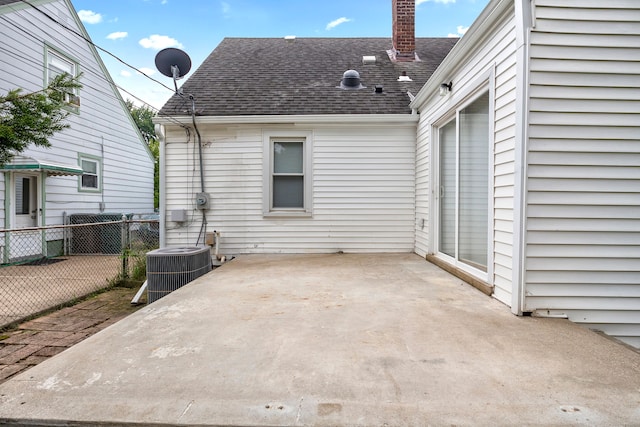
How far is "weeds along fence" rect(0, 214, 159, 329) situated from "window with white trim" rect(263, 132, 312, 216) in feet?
7.36

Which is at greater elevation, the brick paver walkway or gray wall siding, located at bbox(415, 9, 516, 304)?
gray wall siding, located at bbox(415, 9, 516, 304)

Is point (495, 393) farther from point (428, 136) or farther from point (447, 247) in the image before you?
point (428, 136)

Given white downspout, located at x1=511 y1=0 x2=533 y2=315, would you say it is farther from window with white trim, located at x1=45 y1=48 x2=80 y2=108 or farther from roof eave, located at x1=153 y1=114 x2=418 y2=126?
window with white trim, located at x1=45 y1=48 x2=80 y2=108

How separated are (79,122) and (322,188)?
6851mm

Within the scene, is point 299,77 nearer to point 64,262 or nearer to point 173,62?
point 173,62

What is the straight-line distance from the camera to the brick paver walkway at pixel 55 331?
2.80 meters

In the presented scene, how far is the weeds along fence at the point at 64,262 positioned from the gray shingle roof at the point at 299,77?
273 centimetres

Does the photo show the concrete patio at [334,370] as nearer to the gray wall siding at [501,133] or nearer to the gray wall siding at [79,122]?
the gray wall siding at [501,133]

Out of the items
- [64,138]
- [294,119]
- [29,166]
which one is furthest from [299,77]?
[64,138]

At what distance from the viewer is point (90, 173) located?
904 centimetres

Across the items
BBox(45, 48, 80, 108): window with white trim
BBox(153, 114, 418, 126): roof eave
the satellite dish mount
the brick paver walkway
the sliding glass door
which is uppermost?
BBox(45, 48, 80, 108): window with white trim

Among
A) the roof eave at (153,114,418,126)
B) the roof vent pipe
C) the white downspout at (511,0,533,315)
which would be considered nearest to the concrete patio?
the white downspout at (511,0,533,315)

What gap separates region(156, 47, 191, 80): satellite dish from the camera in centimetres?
540

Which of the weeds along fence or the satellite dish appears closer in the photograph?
the weeds along fence
